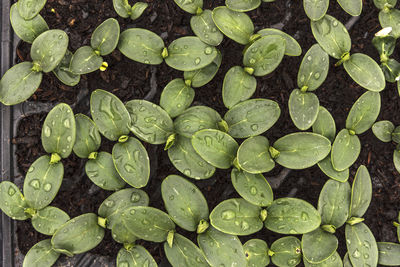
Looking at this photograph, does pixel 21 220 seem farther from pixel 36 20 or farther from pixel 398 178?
Answer: pixel 398 178

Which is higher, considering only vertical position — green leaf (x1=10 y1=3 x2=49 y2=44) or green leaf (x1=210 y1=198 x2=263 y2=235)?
green leaf (x1=10 y1=3 x2=49 y2=44)

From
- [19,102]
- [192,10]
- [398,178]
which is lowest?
[398,178]

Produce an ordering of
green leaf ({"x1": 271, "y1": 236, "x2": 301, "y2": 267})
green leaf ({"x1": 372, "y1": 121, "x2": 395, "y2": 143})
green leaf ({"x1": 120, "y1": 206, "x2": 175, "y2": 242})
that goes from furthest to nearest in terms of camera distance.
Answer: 1. green leaf ({"x1": 372, "y1": 121, "x2": 395, "y2": 143})
2. green leaf ({"x1": 271, "y1": 236, "x2": 301, "y2": 267})
3. green leaf ({"x1": 120, "y1": 206, "x2": 175, "y2": 242})

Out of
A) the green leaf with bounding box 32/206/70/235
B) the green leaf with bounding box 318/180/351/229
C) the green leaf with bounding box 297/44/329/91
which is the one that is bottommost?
the green leaf with bounding box 318/180/351/229

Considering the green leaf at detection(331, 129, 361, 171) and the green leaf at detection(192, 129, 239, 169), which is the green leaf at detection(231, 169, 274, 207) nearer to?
the green leaf at detection(192, 129, 239, 169)

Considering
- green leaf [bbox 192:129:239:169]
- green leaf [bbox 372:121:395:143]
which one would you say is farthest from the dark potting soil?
green leaf [bbox 192:129:239:169]

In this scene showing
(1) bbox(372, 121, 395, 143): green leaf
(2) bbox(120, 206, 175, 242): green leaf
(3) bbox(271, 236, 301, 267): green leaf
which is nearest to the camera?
(2) bbox(120, 206, 175, 242): green leaf

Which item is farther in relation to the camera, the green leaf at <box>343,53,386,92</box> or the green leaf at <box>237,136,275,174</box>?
the green leaf at <box>343,53,386,92</box>

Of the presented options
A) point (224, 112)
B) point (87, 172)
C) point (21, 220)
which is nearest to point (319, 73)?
point (224, 112)
